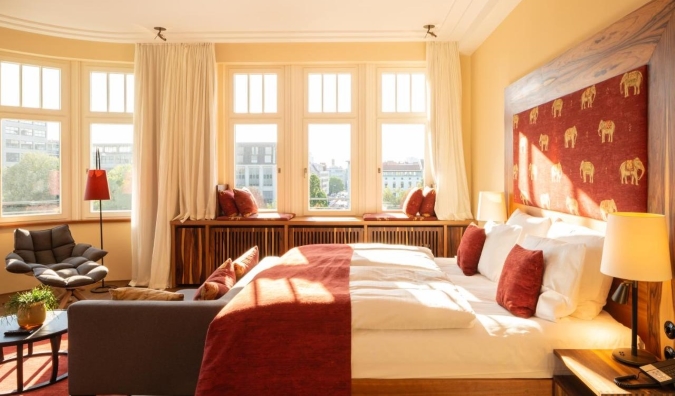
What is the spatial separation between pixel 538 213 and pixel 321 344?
2084 mm

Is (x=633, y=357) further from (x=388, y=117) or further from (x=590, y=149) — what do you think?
(x=388, y=117)

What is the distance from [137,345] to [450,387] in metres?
1.54

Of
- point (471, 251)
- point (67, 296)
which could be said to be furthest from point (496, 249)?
point (67, 296)

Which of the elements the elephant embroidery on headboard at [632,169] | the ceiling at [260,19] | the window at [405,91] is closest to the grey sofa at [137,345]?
the elephant embroidery on headboard at [632,169]

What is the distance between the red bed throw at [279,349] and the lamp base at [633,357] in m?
1.17

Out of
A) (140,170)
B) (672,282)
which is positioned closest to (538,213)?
(672,282)

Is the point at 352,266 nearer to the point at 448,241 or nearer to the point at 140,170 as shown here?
the point at 448,241

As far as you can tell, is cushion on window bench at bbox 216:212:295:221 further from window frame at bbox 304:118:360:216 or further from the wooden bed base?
the wooden bed base

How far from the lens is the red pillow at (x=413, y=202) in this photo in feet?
15.8

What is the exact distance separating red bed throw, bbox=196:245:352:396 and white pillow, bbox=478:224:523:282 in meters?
1.32

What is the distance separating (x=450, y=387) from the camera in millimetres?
1967

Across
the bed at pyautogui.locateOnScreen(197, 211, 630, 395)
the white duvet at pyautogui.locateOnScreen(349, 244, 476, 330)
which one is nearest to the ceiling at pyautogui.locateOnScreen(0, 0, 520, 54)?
the white duvet at pyautogui.locateOnScreen(349, 244, 476, 330)

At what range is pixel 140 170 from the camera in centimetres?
491

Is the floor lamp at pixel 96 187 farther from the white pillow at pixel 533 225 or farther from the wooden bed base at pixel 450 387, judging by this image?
→ the white pillow at pixel 533 225
